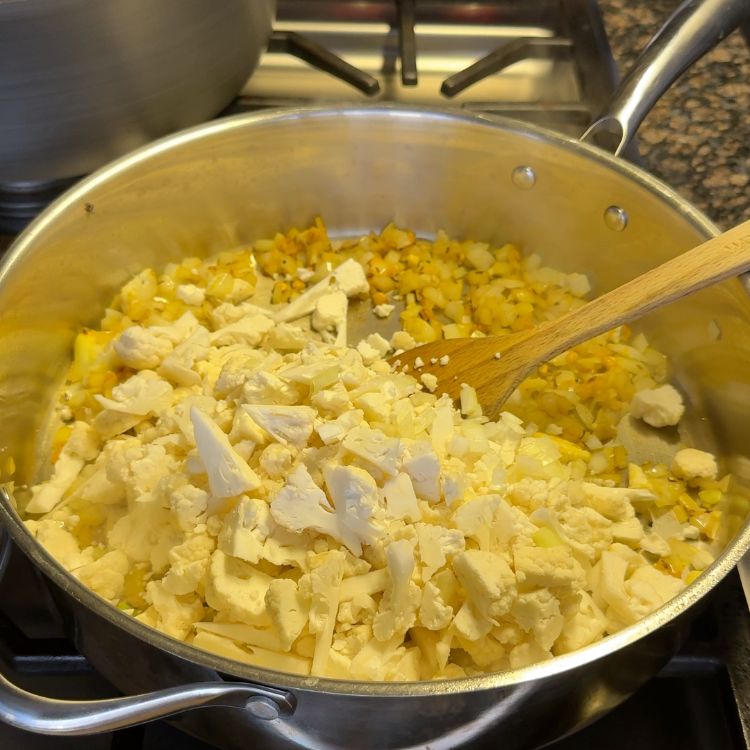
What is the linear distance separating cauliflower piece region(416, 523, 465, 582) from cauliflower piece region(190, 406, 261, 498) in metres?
0.19

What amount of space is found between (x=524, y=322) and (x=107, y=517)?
25.7 inches

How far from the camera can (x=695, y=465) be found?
104cm

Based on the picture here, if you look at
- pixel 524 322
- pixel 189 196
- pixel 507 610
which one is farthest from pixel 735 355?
→ pixel 189 196

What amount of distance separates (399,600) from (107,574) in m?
0.33

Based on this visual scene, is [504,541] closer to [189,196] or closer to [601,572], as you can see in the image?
[601,572]

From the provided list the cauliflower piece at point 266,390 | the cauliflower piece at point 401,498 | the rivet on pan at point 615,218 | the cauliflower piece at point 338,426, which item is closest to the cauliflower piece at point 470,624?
the cauliflower piece at point 401,498

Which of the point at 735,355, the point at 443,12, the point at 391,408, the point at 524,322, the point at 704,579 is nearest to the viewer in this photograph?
the point at 704,579

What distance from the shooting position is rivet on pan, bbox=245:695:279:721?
65cm

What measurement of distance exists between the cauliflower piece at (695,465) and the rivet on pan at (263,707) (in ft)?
2.10

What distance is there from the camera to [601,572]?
88 centimetres

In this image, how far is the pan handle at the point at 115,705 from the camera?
63cm

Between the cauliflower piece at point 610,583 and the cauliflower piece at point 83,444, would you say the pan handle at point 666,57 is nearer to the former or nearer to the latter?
the cauliflower piece at point 610,583

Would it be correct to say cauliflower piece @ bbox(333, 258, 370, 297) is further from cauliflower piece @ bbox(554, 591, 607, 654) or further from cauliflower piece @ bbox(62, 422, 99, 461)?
cauliflower piece @ bbox(554, 591, 607, 654)

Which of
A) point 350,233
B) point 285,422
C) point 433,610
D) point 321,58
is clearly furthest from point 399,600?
point 321,58
